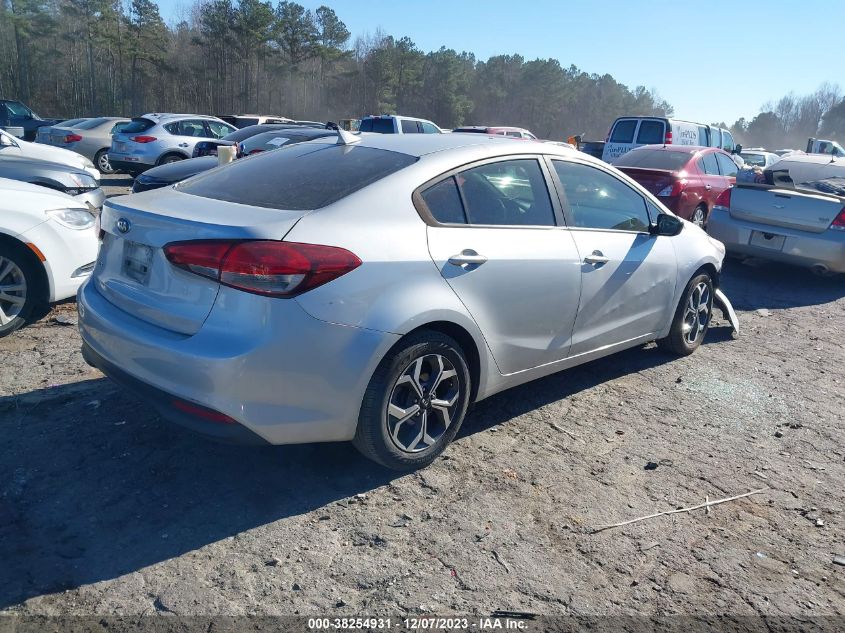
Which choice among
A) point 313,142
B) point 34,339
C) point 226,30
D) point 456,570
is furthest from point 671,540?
point 226,30

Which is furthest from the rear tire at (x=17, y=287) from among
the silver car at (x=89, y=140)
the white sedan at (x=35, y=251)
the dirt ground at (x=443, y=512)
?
the silver car at (x=89, y=140)

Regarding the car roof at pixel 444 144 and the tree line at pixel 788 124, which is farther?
the tree line at pixel 788 124

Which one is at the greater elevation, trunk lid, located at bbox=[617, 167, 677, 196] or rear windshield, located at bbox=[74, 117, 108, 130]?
trunk lid, located at bbox=[617, 167, 677, 196]

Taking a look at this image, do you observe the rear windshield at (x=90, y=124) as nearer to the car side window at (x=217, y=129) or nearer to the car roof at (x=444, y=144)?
the car side window at (x=217, y=129)

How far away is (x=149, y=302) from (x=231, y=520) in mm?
1037

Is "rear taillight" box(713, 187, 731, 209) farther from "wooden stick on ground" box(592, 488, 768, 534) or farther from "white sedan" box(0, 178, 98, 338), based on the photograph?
"white sedan" box(0, 178, 98, 338)

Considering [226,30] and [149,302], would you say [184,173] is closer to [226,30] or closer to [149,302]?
[149,302]

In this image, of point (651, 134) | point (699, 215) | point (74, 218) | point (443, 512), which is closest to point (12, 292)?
point (74, 218)

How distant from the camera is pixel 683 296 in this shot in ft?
17.5

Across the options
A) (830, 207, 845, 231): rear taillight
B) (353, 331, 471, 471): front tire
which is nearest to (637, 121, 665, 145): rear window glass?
(830, 207, 845, 231): rear taillight

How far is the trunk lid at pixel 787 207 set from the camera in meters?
8.25

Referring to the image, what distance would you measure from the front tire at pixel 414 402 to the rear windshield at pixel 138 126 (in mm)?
15671

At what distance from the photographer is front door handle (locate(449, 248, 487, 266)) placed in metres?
3.42

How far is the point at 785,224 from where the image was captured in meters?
8.48
